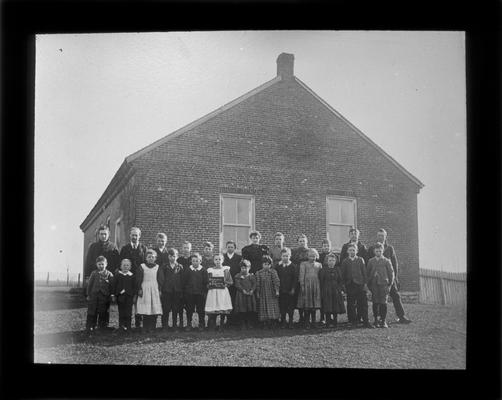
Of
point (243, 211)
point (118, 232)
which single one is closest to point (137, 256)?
point (118, 232)

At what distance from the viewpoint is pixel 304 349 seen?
6488 millimetres

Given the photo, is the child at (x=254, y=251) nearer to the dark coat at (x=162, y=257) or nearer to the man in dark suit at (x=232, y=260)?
the man in dark suit at (x=232, y=260)

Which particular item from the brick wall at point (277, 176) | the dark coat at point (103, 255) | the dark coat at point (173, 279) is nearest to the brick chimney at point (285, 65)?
the brick wall at point (277, 176)

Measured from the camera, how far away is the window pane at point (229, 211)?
22.1 ft

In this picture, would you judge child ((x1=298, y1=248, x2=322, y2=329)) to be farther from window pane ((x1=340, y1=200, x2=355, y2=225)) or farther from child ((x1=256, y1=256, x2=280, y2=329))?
window pane ((x1=340, y1=200, x2=355, y2=225))

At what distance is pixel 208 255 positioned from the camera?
6.69 m

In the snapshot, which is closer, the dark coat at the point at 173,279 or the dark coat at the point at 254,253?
the dark coat at the point at 173,279

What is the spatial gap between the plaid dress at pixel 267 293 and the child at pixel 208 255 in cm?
53

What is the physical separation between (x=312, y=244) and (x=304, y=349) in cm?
116

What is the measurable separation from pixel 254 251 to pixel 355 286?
1.19 metres

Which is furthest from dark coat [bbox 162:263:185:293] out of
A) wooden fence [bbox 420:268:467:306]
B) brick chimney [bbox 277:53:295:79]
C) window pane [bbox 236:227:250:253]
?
wooden fence [bbox 420:268:467:306]

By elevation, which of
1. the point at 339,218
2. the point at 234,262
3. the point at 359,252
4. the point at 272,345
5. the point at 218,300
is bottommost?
the point at 272,345

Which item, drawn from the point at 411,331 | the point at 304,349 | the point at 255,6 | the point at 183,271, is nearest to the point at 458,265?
the point at 411,331

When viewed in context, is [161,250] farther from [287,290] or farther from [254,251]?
[287,290]
